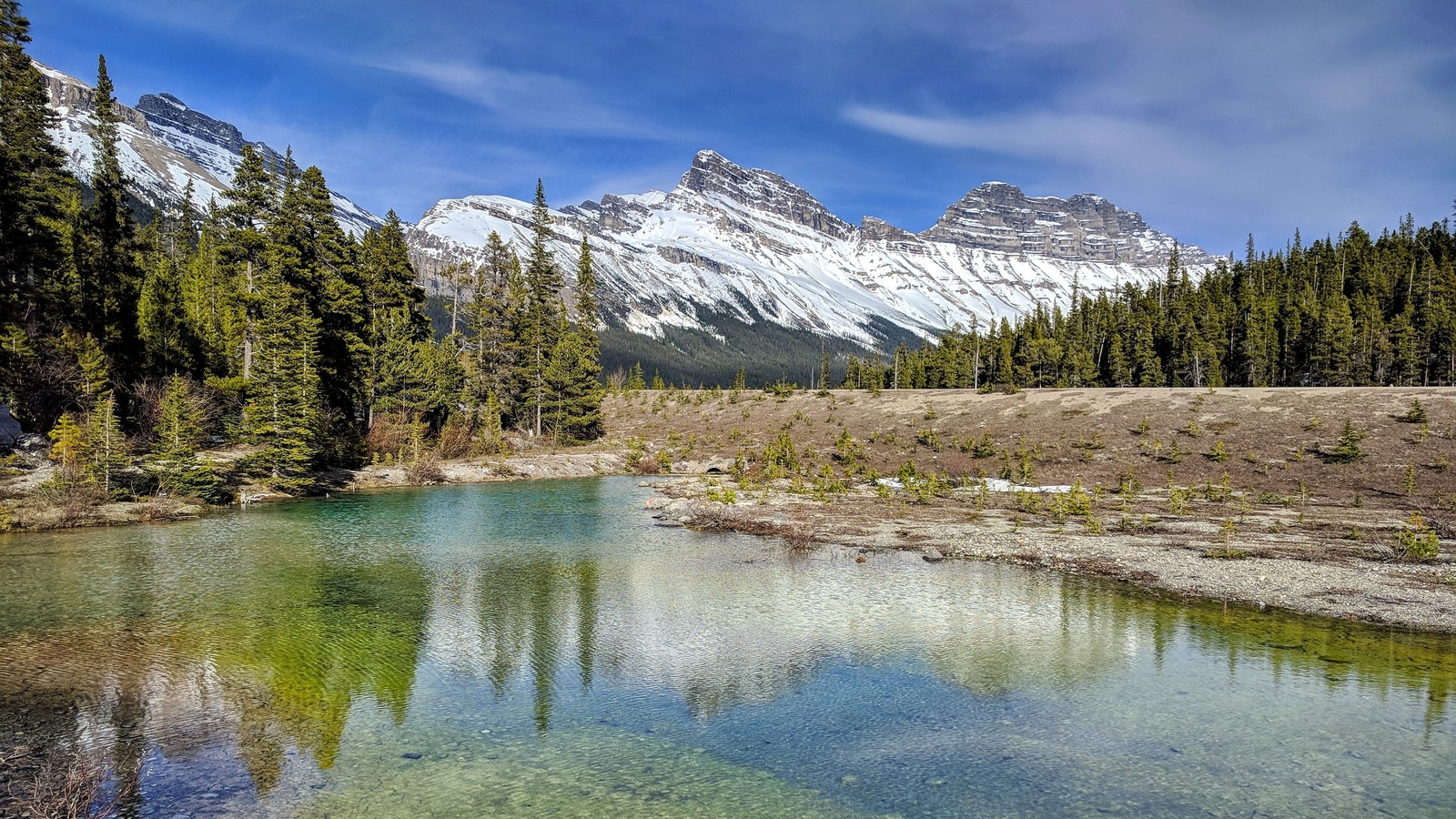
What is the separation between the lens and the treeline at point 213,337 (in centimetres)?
4334

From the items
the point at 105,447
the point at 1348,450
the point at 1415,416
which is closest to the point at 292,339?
the point at 105,447

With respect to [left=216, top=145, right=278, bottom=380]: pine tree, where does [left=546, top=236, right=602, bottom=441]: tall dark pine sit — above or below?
below

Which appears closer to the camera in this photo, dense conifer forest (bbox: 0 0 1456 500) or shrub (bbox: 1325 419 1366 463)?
dense conifer forest (bbox: 0 0 1456 500)

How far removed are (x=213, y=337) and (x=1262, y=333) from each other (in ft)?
415

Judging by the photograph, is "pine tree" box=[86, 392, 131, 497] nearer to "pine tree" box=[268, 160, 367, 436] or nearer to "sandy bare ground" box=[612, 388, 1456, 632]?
"pine tree" box=[268, 160, 367, 436]

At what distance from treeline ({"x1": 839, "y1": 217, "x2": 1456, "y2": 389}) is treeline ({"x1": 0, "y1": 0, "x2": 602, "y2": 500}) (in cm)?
6483

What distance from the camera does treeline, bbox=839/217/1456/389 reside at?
310 feet

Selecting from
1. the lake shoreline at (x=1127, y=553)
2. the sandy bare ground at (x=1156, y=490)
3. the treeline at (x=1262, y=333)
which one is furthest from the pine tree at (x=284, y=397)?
the treeline at (x=1262, y=333)

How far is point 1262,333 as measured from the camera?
4134 inches

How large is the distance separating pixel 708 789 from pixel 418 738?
6.11 m

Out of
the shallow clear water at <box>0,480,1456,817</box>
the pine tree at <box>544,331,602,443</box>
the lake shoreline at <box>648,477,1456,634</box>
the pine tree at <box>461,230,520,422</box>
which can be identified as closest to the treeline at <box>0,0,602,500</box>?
the pine tree at <box>461,230,520,422</box>

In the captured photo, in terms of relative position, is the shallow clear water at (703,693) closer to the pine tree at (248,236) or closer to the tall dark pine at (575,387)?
the pine tree at (248,236)

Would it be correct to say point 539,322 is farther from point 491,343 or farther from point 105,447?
point 105,447

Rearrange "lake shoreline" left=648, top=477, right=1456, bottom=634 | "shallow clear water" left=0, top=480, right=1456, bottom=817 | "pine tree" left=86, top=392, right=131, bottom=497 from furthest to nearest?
"pine tree" left=86, top=392, right=131, bottom=497 < "lake shoreline" left=648, top=477, right=1456, bottom=634 < "shallow clear water" left=0, top=480, right=1456, bottom=817
